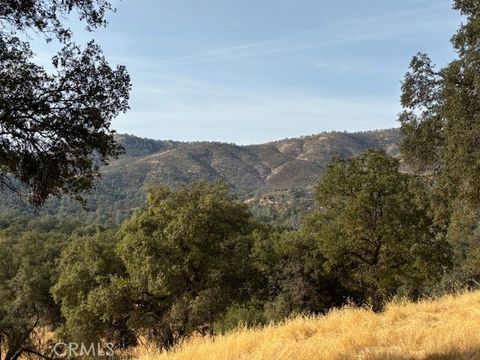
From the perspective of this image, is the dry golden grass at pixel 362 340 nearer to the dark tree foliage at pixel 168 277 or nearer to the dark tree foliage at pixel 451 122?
the dark tree foliage at pixel 451 122

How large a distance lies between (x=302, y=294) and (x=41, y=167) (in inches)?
905

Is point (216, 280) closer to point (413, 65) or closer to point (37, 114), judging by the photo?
point (413, 65)

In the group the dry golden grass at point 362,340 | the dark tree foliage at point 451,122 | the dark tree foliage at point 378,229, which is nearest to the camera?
the dry golden grass at point 362,340

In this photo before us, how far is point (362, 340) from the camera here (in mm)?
7633

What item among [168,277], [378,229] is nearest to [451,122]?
[378,229]

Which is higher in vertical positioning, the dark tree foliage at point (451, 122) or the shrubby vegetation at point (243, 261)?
the dark tree foliage at point (451, 122)

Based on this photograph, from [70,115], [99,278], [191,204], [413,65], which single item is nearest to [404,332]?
[70,115]

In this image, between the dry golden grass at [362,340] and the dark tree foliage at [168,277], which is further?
the dark tree foliage at [168,277]

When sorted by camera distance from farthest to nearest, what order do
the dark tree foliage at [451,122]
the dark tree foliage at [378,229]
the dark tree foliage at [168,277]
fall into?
1. the dark tree foliage at [168,277]
2. the dark tree foliage at [378,229]
3. the dark tree foliage at [451,122]

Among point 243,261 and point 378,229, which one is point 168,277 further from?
point 378,229

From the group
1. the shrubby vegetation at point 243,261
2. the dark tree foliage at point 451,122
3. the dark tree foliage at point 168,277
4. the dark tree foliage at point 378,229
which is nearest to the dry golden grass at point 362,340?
the dark tree foliage at point 451,122

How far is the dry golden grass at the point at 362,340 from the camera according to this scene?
21.7ft

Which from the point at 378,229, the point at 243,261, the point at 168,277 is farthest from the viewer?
the point at 243,261

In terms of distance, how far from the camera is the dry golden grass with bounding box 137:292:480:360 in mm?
6604
